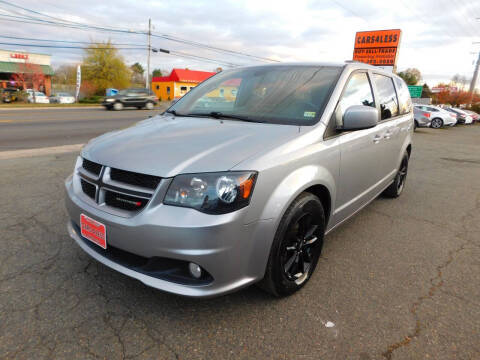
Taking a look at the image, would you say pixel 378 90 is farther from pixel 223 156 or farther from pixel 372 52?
pixel 372 52

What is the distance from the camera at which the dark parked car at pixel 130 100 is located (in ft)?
76.1

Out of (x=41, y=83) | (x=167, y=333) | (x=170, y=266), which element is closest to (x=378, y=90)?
(x=170, y=266)

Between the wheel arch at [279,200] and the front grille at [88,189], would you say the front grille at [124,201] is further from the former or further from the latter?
the wheel arch at [279,200]

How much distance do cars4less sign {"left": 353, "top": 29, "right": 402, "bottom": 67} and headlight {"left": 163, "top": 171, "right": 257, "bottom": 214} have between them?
21.5 m

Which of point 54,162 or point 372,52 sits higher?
point 372,52

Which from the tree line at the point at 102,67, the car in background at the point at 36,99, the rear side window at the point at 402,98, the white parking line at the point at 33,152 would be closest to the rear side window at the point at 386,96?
the rear side window at the point at 402,98

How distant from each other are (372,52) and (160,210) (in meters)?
23.0

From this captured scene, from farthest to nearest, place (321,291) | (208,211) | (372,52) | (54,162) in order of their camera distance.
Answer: (372,52)
(54,162)
(321,291)
(208,211)

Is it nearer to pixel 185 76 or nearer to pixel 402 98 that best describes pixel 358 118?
pixel 402 98

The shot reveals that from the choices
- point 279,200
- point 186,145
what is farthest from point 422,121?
point 186,145

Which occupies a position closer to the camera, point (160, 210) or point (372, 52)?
point (160, 210)

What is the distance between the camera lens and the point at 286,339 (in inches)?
77.4

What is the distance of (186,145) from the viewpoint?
214 centimetres

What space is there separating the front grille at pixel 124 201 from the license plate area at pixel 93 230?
0.15 meters
